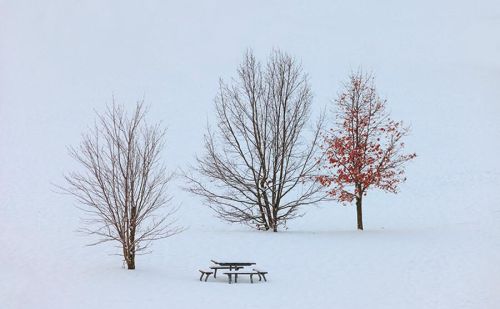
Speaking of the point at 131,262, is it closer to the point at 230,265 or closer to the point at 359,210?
the point at 230,265

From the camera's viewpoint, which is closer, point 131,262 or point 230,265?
point 230,265

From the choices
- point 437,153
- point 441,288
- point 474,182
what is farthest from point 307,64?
point 441,288

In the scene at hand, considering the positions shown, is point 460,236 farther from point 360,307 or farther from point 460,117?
point 460,117

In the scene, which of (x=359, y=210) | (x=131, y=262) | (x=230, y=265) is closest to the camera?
(x=230, y=265)

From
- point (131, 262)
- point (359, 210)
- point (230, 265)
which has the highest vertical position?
point (359, 210)

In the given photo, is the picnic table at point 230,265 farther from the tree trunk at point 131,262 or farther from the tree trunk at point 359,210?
the tree trunk at point 359,210

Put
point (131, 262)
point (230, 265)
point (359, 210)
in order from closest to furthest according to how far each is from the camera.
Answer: point (230, 265) → point (131, 262) → point (359, 210)

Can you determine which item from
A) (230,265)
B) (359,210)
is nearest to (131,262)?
(230,265)

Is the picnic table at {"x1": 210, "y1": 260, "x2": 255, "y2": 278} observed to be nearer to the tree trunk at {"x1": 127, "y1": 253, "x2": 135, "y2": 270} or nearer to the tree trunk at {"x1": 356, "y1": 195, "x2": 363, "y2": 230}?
the tree trunk at {"x1": 127, "y1": 253, "x2": 135, "y2": 270}

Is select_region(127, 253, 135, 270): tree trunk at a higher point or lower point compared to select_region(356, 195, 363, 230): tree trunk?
lower

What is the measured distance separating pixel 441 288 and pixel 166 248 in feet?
34.1

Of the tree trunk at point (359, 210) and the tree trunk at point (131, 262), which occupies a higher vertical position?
the tree trunk at point (359, 210)

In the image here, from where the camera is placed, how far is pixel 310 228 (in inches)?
1142

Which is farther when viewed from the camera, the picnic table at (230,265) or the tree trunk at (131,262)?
the tree trunk at (131,262)
